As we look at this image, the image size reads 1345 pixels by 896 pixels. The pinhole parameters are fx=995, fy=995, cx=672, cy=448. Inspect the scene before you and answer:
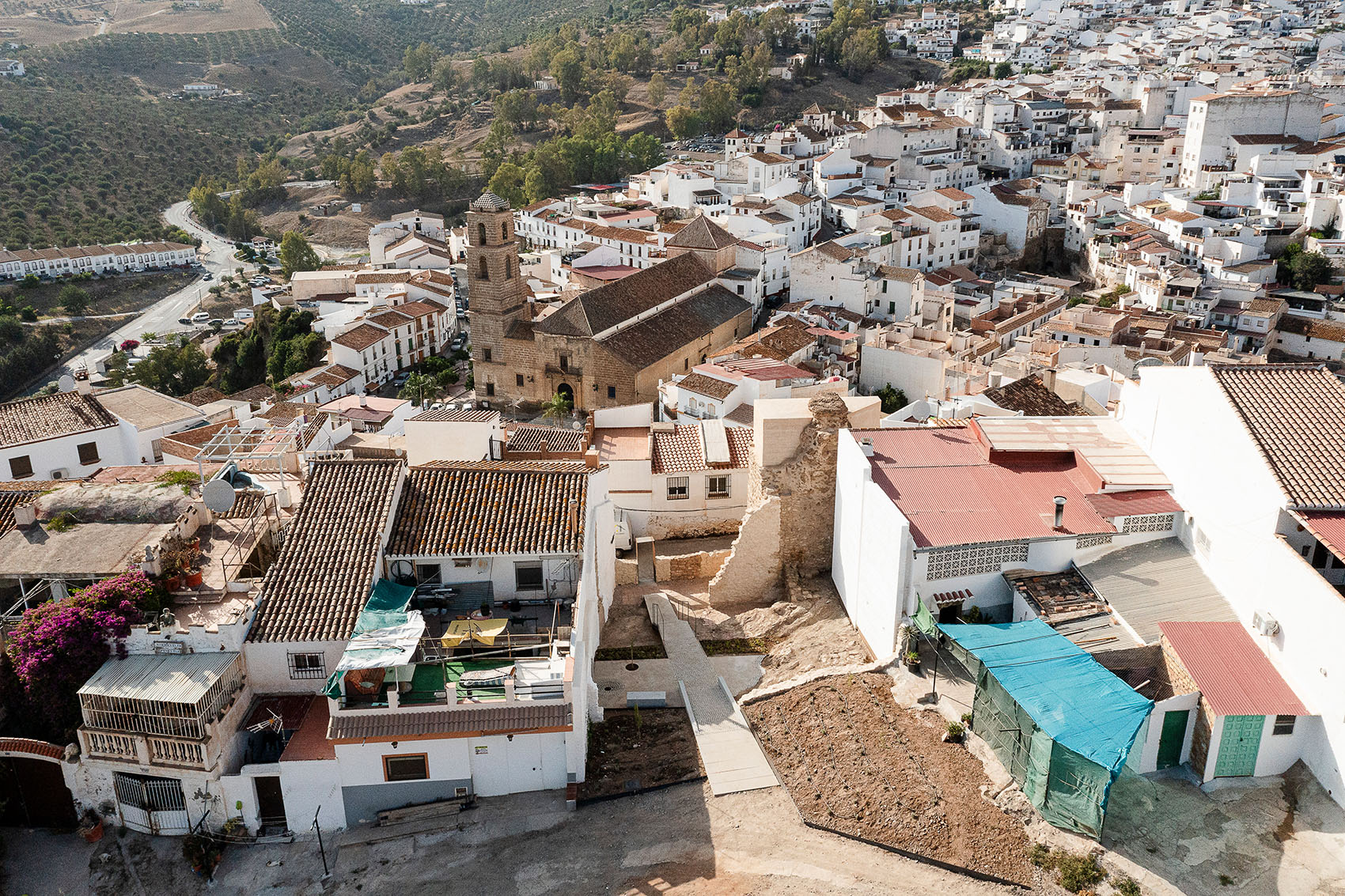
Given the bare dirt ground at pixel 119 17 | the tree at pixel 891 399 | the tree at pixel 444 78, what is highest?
the bare dirt ground at pixel 119 17

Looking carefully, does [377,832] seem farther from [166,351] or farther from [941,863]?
[166,351]

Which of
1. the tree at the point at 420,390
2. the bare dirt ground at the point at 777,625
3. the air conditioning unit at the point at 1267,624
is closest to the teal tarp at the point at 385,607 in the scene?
the bare dirt ground at the point at 777,625

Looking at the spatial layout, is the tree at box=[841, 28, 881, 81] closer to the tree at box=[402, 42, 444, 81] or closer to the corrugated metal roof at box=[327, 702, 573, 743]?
the tree at box=[402, 42, 444, 81]

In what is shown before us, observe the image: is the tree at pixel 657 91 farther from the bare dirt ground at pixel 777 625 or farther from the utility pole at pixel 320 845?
the utility pole at pixel 320 845

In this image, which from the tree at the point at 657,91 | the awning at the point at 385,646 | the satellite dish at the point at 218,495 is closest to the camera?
the awning at the point at 385,646

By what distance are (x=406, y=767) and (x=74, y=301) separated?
63.2 metres

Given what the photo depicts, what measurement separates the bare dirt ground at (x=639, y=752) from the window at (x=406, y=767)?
206 cm

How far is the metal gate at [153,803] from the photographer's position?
12.5 meters

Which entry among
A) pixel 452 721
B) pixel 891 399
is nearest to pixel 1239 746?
pixel 452 721

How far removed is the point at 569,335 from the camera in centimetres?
3506

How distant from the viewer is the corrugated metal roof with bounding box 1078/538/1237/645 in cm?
1366

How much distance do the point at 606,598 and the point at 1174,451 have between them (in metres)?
10.0

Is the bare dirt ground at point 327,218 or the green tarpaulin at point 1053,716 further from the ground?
the green tarpaulin at point 1053,716

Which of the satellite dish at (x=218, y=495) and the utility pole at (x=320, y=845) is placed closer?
the utility pole at (x=320, y=845)
